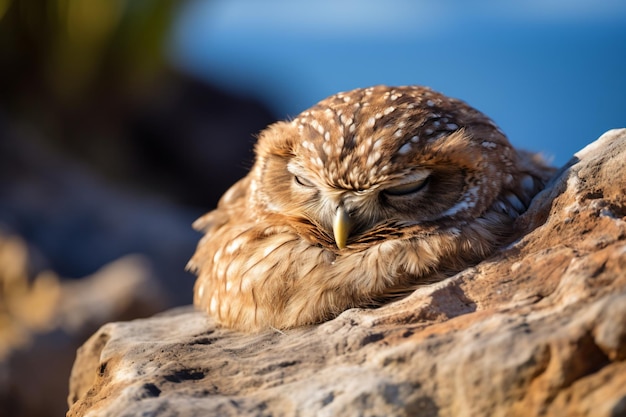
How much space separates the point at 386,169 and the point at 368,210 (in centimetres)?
21

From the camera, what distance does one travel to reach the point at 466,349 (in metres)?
2.13

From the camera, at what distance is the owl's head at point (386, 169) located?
2.80 meters

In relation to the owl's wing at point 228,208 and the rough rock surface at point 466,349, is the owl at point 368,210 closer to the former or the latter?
the rough rock surface at point 466,349

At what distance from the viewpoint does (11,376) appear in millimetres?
4926

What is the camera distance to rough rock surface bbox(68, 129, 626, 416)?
2.00m

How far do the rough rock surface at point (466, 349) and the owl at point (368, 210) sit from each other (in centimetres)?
11

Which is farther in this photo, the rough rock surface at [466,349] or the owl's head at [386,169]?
the owl's head at [386,169]

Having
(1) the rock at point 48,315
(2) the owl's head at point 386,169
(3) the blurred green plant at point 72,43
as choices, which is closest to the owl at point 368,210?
(2) the owl's head at point 386,169

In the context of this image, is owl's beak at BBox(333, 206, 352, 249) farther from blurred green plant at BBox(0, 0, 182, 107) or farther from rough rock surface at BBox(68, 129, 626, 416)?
blurred green plant at BBox(0, 0, 182, 107)

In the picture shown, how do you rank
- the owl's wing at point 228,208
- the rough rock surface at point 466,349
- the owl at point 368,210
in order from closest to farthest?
the rough rock surface at point 466,349, the owl at point 368,210, the owl's wing at point 228,208

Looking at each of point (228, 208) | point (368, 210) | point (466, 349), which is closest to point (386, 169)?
point (368, 210)

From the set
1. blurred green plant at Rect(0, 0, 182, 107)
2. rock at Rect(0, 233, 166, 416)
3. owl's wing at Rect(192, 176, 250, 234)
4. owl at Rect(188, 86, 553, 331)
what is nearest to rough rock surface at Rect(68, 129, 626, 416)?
owl at Rect(188, 86, 553, 331)

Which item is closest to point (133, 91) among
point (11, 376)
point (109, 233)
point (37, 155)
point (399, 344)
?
point (37, 155)

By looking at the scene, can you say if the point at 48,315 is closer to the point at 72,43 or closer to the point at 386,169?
the point at 386,169
